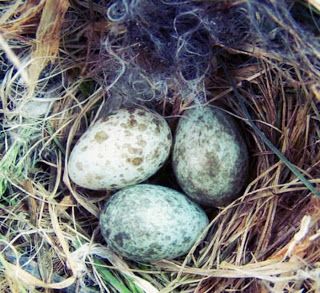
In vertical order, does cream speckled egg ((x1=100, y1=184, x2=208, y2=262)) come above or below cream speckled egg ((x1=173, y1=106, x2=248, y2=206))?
below

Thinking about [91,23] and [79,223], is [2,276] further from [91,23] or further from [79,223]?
[91,23]

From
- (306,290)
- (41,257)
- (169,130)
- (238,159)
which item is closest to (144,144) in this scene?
(169,130)

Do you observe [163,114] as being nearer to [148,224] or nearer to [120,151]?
[120,151]

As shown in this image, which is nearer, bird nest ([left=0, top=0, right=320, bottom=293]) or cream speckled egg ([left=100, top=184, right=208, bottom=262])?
bird nest ([left=0, top=0, right=320, bottom=293])

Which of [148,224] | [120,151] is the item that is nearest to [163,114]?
[120,151]

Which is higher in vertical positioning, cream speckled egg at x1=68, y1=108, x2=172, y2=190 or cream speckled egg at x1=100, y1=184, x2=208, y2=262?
cream speckled egg at x1=68, y1=108, x2=172, y2=190

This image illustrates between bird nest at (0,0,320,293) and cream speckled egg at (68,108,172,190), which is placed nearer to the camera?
bird nest at (0,0,320,293)
